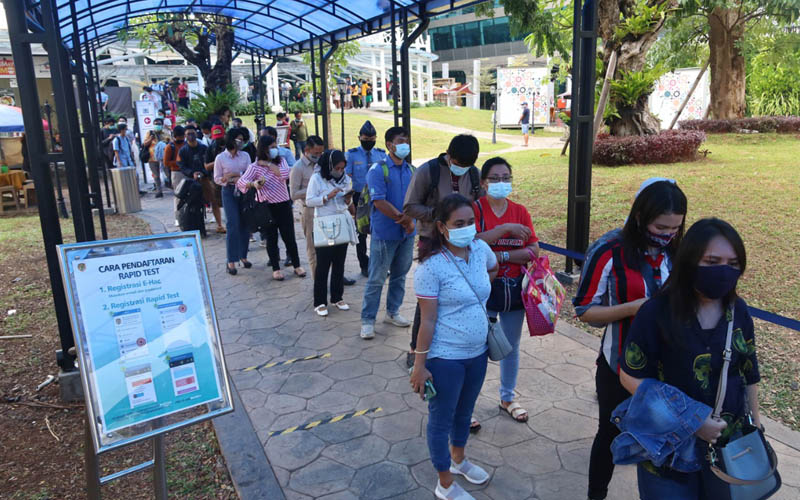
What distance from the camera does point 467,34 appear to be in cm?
5403

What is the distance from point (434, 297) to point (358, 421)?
1595mm

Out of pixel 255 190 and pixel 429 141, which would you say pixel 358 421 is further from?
pixel 429 141

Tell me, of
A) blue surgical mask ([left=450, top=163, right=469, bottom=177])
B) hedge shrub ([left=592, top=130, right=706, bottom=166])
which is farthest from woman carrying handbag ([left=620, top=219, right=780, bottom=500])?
hedge shrub ([left=592, top=130, right=706, bottom=166])

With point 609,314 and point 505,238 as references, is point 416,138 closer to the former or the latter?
point 505,238

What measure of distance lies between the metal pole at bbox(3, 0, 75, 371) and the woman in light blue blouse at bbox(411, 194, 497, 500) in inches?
101

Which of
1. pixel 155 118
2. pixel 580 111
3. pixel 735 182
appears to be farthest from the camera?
pixel 155 118

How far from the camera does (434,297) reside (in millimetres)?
2816

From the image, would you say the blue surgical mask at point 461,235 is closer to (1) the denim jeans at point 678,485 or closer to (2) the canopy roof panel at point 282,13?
(1) the denim jeans at point 678,485

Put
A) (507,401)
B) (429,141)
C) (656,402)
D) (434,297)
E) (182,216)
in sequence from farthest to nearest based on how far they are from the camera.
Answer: (429,141) → (182,216) → (507,401) → (434,297) → (656,402)

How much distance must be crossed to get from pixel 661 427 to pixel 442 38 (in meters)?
57.8

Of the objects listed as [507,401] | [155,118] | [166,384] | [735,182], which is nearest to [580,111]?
[507,401]

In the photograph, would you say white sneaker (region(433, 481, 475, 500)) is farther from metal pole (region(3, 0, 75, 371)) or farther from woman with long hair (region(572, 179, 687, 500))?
metal pole (region(3, 0, 75, 371))

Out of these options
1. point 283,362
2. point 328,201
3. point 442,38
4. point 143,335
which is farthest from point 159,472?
point 442,38

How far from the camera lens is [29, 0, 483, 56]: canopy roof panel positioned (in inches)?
333
